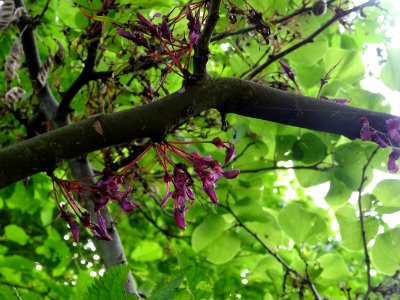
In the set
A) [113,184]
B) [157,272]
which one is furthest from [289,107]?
[157,272]

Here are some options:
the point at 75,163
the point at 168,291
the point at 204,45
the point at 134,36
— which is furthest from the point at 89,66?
the point at 168,291

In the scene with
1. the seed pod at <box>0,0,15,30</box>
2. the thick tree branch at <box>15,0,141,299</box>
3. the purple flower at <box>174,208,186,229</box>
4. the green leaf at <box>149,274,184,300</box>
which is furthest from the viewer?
the thick tree branch at <box>15,0,141,299</box>

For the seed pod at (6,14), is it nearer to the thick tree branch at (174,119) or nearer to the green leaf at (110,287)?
the thick tree branch at (174,119)

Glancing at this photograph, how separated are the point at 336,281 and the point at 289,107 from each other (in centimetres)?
137

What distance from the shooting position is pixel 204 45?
93 centimetres

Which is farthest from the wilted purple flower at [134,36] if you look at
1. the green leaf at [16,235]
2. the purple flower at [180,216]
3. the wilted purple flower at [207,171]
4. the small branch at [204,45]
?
the green leaf at [16,235]

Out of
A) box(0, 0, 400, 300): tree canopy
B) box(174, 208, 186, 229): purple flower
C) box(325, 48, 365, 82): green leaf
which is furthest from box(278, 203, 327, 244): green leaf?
box(174, 208, 186, 229): purple flower

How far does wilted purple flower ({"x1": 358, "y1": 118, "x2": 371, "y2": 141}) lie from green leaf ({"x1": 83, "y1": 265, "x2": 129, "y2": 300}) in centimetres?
49

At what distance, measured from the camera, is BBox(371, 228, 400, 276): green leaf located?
181cm

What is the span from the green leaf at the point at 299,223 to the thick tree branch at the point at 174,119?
1.06 meters

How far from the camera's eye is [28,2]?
2.21 metres

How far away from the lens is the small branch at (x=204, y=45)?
2.98ft

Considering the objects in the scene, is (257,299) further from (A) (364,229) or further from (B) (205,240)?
(A) (364,229)

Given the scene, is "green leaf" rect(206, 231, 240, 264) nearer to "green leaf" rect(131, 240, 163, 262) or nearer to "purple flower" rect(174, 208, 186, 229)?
"green leaf" rect(131, 240, 163, 262)
